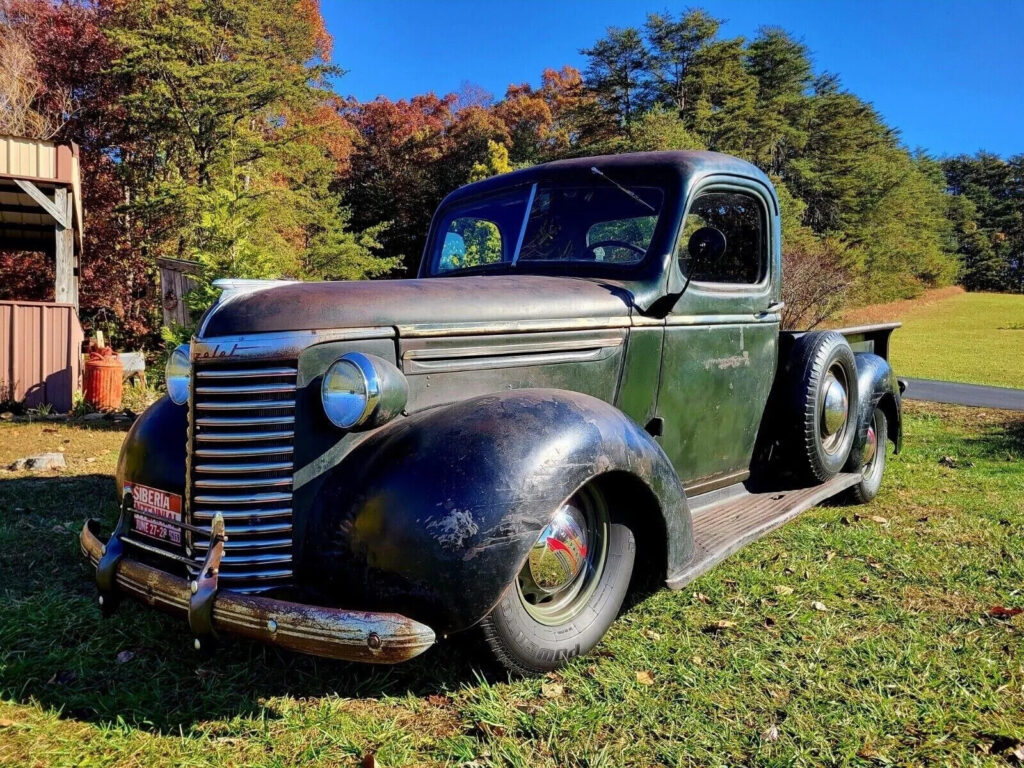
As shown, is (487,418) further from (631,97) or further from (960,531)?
(631,97)

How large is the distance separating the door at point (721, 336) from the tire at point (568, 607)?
0.90 meters

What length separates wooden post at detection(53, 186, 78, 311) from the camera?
9.95 meters

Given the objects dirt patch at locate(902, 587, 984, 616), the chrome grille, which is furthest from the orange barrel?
dirt patch at locate(902, 587, 984, 616)

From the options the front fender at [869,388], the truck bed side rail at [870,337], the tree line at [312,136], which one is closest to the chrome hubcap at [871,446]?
the front fender at [869,388]

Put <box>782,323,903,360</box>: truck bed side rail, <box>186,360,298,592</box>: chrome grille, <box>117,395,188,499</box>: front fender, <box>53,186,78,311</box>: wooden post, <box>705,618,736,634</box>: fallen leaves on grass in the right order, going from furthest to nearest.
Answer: <box>53,186,78,311</box>: wooden post → <box>782,323,903,360</box>: truck bed side rail → <box>705,618,736,634</box>: fallen leaves on grass → <box>117,395,188,499</box>: front fender → <box>186,360,298,592</box>: chrome grille

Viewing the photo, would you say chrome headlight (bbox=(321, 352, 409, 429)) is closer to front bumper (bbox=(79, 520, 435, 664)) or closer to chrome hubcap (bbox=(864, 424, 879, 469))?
front bumper (bbox=(79, 520, 435, 664))

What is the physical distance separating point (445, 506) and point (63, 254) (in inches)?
389

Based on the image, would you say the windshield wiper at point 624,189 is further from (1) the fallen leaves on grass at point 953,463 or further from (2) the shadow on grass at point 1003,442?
(2) the shadow on grass at point 1003,442

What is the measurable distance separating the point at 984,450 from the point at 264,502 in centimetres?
807

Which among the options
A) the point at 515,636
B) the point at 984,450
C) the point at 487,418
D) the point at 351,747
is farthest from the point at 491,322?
the point at 984,450

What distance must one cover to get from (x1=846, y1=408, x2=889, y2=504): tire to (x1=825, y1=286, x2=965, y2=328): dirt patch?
22975mm

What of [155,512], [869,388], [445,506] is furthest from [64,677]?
[869,388]

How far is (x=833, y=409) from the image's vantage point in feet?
14.6

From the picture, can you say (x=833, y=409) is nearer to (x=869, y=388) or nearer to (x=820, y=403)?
(x=820, y=403)
